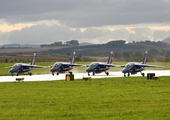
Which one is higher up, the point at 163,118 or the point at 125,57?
the point at 125,57

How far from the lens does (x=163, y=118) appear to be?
78.4 feet

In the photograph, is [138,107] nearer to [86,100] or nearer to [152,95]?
[86,100]

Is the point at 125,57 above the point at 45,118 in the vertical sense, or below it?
above

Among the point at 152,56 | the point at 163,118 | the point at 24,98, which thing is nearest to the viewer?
the point at 163,118

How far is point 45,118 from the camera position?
24422 mm

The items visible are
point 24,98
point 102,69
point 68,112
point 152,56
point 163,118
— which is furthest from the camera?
point 152,56

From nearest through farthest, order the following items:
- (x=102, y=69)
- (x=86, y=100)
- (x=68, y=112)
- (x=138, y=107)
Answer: (x=68, y=112)
(x=138, y=107)
(x=86, y=100)
(x=102, y=69)

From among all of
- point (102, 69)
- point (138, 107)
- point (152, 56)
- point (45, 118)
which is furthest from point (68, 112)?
point (152, 56)

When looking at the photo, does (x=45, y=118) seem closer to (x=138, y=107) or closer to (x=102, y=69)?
(x=138, y=107)

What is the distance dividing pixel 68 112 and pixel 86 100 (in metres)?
6.14

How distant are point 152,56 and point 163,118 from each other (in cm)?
8873

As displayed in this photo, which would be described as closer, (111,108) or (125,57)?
(111,108)

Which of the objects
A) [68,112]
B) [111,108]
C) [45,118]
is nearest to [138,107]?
[111,108]

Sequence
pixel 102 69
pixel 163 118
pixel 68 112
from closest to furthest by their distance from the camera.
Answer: pixel 163 118 < pixel 68 112 < pixel 102 69
